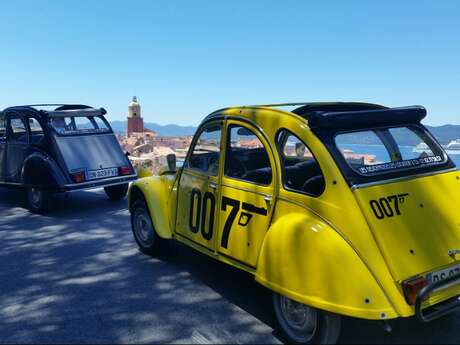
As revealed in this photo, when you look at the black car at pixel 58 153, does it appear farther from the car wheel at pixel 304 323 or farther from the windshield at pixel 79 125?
the car wheel at pixel 304 323

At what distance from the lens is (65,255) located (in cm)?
558

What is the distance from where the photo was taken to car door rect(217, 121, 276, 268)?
3576mm

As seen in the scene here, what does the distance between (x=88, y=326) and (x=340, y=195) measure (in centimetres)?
242

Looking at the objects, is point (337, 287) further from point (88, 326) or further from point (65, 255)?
point (65, 255)

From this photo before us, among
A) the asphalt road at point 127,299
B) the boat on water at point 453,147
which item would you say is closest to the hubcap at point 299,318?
the asphalt road at point 127,299

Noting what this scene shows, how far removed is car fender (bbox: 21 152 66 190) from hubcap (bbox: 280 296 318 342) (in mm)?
5466

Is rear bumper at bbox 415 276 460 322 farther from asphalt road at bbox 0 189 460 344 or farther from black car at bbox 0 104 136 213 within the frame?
black car at bbox 0 104 136 213

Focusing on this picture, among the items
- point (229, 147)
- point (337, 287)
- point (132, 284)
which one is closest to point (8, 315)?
point (132, 284)

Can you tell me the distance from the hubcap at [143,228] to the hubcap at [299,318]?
2.45m

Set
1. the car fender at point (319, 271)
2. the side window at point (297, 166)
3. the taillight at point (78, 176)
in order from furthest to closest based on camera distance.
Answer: the taillight at point (78, 176), the side window at point (297, 166), the car fender at point (319, 271)

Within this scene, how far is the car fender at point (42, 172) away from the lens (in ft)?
24.8

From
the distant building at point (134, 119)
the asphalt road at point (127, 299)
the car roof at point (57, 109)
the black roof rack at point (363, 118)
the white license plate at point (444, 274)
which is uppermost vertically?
the distant building at point (134, 119)

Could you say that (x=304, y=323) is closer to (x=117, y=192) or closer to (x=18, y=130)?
(x=117, y=192)

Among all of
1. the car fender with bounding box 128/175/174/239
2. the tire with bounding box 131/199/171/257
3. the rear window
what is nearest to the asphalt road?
the tire with bounding box 131/199/171/257
